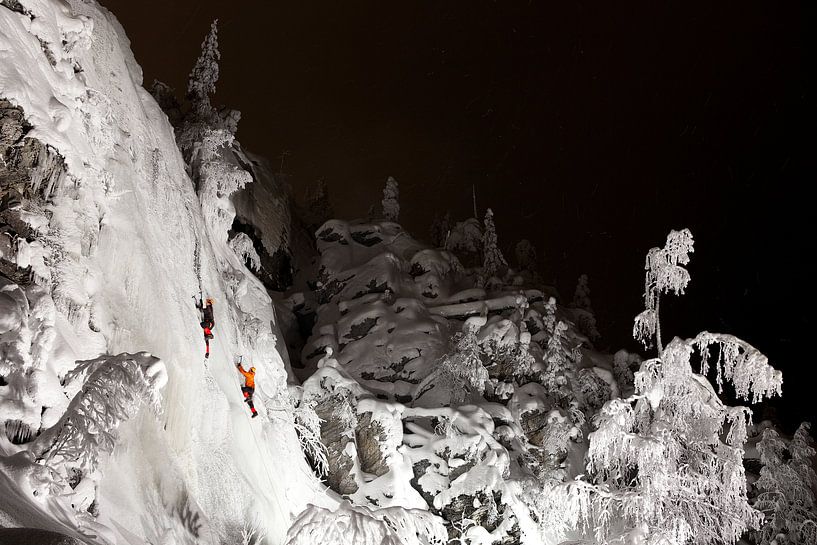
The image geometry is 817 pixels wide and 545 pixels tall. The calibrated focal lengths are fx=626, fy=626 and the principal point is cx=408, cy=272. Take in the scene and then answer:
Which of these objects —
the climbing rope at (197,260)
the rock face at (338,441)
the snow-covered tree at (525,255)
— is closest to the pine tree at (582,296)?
the snow-covered tree at (525,255)

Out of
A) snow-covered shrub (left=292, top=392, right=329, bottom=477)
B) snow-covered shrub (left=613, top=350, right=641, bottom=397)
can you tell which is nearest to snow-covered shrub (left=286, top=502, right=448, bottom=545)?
snow-covered shrub (left=292, top=392, right=329, bottom=477)

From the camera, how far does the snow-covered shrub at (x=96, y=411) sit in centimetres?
813

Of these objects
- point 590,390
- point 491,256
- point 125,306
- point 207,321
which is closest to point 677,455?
point 125,306

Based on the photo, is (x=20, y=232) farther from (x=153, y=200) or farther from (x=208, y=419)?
(x=208, y=419)

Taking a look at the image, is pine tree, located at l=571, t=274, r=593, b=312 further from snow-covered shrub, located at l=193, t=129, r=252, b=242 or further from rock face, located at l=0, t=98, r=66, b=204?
rock face, located at l=0, t=98, r=66, b=204

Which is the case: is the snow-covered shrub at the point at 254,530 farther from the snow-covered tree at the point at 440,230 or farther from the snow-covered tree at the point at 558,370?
the snow-covered tree at the point at 440,230

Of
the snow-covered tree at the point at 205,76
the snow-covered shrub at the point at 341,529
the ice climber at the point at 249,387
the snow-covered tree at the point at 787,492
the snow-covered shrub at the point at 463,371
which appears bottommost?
the snow-covered tree at the point at 787,492

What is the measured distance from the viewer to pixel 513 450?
90.7 feet

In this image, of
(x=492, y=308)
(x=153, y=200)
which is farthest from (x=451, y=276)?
(x=153, y=200)

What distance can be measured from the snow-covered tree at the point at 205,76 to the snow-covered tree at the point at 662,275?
961 inches

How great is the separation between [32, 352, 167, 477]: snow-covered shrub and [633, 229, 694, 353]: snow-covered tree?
8571 mm

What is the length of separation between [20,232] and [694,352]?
1188 centimetres

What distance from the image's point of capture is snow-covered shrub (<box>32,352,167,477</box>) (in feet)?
26.7

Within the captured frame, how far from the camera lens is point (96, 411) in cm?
814
